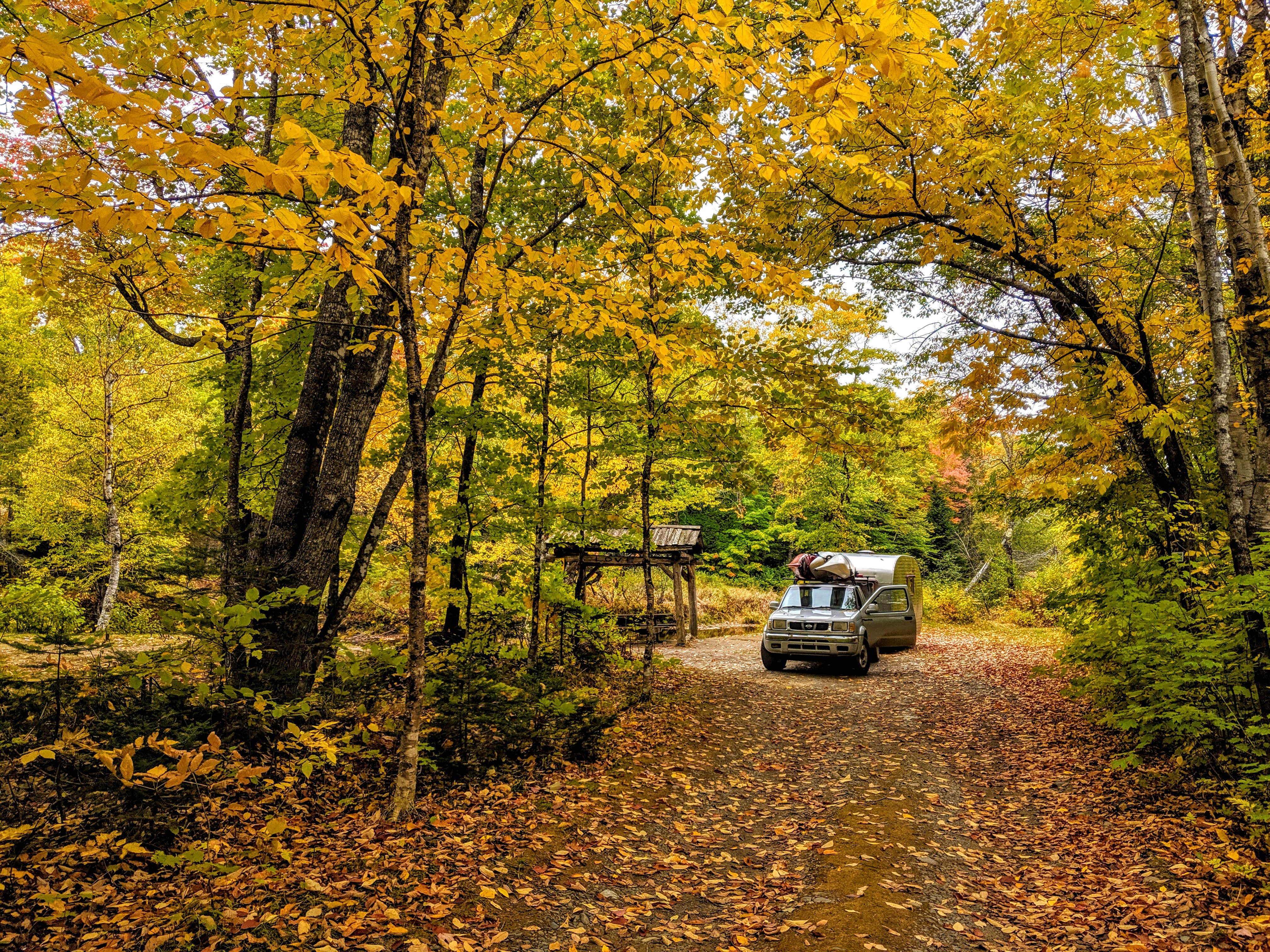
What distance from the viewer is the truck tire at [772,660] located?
12.3 metres

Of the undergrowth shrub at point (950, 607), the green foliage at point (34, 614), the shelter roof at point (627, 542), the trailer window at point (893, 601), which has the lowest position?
the undergrowth shrub at point (950, 607)

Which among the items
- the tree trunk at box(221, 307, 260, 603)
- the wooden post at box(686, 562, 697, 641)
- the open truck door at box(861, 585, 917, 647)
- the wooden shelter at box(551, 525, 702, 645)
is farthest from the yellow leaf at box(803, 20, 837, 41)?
the wooden post at box(686, 562, 697, 641)

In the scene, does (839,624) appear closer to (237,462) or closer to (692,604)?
(692,604)

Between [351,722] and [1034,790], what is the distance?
6.04m

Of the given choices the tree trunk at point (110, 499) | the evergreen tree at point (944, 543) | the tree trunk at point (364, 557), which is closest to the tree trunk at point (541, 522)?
the tree trunk at point (364, 557)

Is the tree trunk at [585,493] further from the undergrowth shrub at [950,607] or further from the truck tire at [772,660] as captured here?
the undergrowth shrub at [950,607]

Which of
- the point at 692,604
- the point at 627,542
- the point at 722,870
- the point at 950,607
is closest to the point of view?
the point at 722,870

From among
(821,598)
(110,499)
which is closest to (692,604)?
(821,598)

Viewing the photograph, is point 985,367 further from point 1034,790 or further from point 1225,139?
point 1034,790

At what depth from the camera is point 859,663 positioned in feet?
40.3

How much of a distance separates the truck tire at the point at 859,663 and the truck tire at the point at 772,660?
1.22 m

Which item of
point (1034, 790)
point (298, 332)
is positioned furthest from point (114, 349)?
point (1034, 790)

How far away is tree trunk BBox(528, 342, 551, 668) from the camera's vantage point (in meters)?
7.38

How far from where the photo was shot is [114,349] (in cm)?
1622
